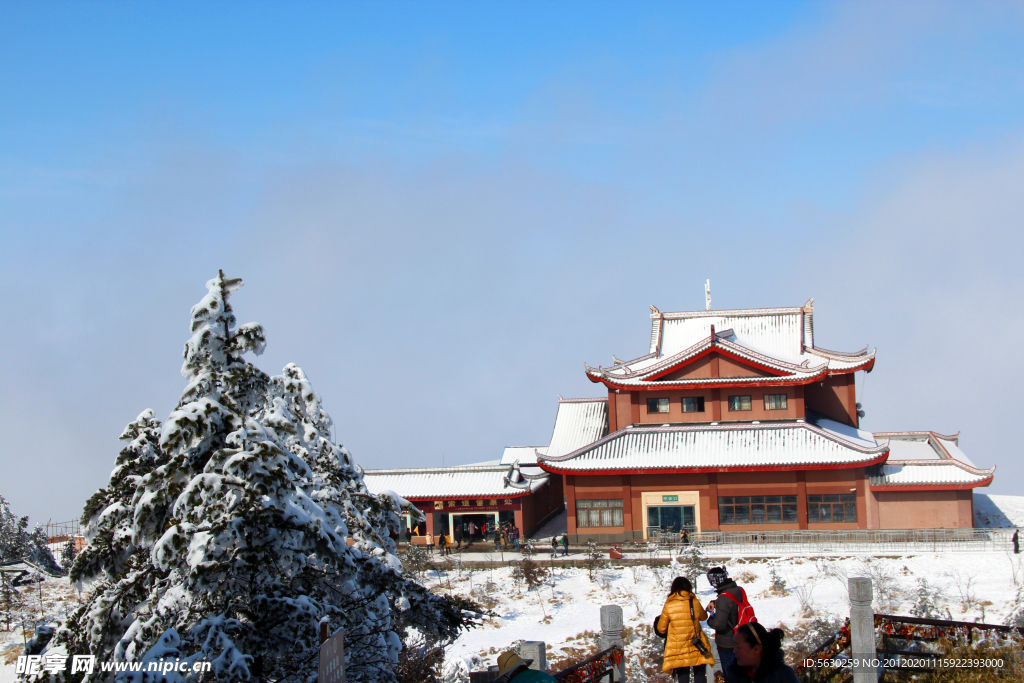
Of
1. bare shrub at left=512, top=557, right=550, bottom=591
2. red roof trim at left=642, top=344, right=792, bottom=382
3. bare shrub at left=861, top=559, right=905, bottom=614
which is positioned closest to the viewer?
bare shrub at left=861, top=559, right=905, bottom=614

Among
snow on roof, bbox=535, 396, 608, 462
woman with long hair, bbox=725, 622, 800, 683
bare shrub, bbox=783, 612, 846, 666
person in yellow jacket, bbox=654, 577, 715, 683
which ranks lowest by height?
bare shrub, bbox=783, 612, 846, 666

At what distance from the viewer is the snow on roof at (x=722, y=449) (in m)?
35.1

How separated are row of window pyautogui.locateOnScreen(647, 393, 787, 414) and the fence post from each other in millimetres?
27199

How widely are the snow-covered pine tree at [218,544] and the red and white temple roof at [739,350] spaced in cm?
2899

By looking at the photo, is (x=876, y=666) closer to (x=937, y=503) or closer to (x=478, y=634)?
(x=478, y=634)

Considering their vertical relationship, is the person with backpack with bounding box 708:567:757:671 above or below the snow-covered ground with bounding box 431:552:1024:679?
above

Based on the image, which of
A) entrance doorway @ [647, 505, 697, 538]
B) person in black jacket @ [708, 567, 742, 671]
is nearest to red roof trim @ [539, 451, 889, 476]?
entrance doorway @ [647, 505, 697, 538]

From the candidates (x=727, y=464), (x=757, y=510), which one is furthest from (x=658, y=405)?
(x=757, y=510)

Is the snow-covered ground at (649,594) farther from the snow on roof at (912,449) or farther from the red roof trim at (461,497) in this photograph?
the snow on roof at (912,449)

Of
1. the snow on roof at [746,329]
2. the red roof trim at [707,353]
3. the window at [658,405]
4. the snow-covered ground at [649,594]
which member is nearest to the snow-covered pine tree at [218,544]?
the snow-covered ground at [649,594]

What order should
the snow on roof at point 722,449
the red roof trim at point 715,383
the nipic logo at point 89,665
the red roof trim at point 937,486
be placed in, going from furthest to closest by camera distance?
the red roof trim at point 715,383 → the snow on roof at point 722,449 → the red roof trim at point 937,486 → the nipic logo at point 89,665

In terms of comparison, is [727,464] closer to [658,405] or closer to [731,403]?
[731,403]

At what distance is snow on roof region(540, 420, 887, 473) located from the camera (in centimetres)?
3506

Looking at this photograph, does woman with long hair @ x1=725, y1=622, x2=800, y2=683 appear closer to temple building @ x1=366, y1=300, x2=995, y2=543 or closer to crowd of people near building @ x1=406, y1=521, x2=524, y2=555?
temple building @ x1=366, y1=300, x2=995, y2=543
